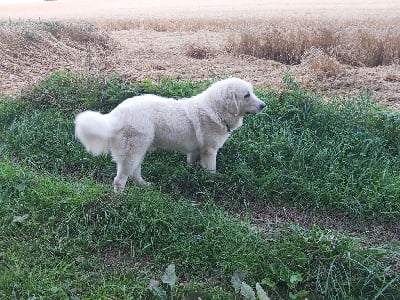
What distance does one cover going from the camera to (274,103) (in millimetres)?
6793

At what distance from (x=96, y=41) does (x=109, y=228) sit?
850 cm

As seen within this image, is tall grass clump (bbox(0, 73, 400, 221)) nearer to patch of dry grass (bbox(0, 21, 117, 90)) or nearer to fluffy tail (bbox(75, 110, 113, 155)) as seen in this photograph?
fluffy tail (bbox(75, 110, 113, 155))

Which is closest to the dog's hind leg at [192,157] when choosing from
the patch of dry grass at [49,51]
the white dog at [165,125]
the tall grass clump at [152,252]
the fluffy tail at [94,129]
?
the white dog at [165,125]

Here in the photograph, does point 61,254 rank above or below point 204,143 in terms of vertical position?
below

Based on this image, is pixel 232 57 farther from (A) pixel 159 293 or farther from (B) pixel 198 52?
(A) pixel 159 293

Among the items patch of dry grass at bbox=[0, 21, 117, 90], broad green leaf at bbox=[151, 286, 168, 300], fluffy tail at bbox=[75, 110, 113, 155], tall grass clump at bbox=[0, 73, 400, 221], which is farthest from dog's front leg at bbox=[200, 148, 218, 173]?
patch of dry grass at bbox=[0, 21, 117, 90]

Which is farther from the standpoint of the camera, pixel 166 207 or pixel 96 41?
pixel 96 41

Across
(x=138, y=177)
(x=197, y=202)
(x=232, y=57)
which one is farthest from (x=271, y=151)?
(x=232, y=57)

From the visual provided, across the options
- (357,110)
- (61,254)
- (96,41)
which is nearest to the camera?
(61,254)

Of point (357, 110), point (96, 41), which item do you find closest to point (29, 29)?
point (96, 41)

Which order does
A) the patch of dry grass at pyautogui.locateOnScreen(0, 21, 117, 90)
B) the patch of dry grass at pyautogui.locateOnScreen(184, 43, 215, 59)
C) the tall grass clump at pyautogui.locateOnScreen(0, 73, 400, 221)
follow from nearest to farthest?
the tall grass clump at pyautogui.locateOnScreen(0, 73, 400, 221), the patch of dry grass at pyautogui.locateOnScreen(0, 21, 117, 90), the patch of dry grass at pyautogui.locateOnScreen(184, 43, 215, 59)

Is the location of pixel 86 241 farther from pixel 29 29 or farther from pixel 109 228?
pixel 29 29

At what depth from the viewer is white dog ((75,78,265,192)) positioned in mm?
4867

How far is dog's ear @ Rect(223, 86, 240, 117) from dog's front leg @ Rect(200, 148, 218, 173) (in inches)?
20.0
